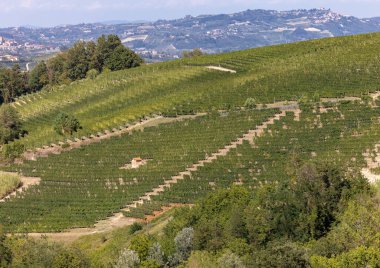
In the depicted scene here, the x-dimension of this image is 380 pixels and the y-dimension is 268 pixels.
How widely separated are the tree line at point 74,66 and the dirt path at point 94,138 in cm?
4752

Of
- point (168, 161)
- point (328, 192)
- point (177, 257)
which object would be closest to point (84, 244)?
point (177, 257)

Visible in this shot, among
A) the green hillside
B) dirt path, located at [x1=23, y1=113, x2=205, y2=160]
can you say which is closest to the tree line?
the green hillside

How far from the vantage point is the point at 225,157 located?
47156 mm

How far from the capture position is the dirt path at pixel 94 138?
2290 inches

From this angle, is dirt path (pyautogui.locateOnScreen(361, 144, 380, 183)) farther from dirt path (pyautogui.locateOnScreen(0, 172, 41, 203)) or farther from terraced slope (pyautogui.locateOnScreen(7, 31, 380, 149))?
dirt path (pyautogui.locateOnScreen(0, 172, 41, 203))

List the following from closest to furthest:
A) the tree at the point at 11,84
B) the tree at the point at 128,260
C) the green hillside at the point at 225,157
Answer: the tree at the point at 128,260
the green hillside at the point at 225,157
the tree at the point at 11,84

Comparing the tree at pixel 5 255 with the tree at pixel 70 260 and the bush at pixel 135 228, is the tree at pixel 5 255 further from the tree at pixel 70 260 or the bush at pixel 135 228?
the bush at pixel 135 228

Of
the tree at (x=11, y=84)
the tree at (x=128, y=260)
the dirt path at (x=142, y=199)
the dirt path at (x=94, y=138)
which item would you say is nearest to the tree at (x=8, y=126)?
the dirt path at (x=94, y=138)

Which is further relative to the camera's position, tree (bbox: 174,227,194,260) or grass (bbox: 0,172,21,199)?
grass (bbox: 0,172,21,199)

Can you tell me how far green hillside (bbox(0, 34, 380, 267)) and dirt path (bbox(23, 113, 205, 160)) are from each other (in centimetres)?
32

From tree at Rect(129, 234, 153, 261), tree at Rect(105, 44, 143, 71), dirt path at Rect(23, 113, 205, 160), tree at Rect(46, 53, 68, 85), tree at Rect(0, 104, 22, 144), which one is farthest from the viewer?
tree at Rect(46, 53, 68, 85)

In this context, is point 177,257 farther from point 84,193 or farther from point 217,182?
point 84,193

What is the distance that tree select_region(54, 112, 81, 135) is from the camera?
64.4m

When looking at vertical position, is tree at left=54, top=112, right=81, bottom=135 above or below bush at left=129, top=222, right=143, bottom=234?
above
